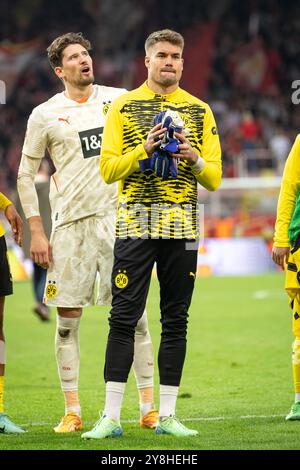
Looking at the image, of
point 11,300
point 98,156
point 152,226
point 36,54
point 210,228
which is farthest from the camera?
point 36,54

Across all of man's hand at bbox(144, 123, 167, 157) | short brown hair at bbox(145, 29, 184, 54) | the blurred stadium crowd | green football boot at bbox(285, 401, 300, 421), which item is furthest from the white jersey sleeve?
the blurred stadium crowd

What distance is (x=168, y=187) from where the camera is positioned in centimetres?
648

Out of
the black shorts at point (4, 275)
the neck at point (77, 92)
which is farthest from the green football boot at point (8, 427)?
the neck at point (77, 92)

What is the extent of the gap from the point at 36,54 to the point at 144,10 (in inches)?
140

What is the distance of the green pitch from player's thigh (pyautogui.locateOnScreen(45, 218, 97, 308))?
2.73 feet

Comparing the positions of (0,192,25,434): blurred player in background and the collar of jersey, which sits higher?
the collar of jersey

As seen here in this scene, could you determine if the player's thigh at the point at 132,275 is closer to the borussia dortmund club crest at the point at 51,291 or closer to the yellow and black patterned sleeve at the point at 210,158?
the yellow and black patterned sleeve at the point at 210,158

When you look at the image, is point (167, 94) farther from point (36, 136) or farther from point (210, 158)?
point (36, 136)

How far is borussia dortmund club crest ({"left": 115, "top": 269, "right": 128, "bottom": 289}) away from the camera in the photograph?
6434 millimetres

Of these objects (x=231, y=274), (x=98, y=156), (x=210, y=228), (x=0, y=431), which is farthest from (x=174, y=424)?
(x=210, y=228)

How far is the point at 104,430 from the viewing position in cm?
639

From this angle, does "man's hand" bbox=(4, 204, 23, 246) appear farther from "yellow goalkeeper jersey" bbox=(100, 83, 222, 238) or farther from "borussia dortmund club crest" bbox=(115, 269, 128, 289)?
"borussia dortmund club crest" bbox=(115, 269, 128, 289)

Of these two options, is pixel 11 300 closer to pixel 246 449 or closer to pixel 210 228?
pixel 210 228

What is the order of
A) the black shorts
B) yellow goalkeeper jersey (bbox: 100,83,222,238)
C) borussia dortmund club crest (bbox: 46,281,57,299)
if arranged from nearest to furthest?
Result: yellow goalkeeper jersey (bbox: 100,83,222,238) < the black shorts < borussia dortmund club crest (bbox: 46,281,57,299)
